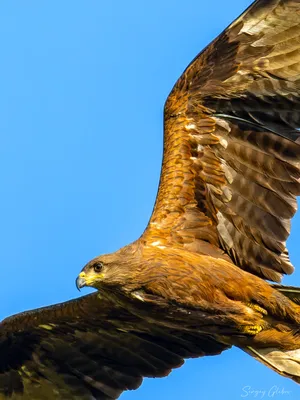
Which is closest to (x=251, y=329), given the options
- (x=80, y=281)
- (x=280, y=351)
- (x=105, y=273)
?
(x=280, y=351)

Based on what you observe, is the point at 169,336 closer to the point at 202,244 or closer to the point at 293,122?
the point at 202,244

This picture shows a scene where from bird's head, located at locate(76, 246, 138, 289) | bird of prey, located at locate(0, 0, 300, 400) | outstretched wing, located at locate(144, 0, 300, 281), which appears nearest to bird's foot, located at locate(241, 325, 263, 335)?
bird of prey, located at locate(0, 0, 300, 400)

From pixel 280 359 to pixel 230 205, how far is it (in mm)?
1866

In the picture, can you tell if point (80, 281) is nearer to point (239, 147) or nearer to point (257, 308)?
point (257, 308)

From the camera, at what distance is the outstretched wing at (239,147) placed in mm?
14727

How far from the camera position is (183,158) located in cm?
1474

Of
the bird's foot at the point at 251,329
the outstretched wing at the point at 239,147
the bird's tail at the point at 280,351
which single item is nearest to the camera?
the bird's foot at the point at 251,329

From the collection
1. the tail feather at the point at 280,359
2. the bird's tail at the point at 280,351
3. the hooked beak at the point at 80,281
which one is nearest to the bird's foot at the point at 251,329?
the bird's tail at the point at 280,351

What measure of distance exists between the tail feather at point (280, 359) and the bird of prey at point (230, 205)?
1 centimetres

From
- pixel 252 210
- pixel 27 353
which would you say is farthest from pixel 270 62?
pixel 27 353

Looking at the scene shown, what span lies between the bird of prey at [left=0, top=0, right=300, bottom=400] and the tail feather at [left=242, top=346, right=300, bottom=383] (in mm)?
11

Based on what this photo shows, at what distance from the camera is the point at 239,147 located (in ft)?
49.2

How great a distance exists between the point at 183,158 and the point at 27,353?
342 cm

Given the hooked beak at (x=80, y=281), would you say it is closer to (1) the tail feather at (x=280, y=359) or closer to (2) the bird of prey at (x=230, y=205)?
(2) the bird of prey at (x=230, y=205)
